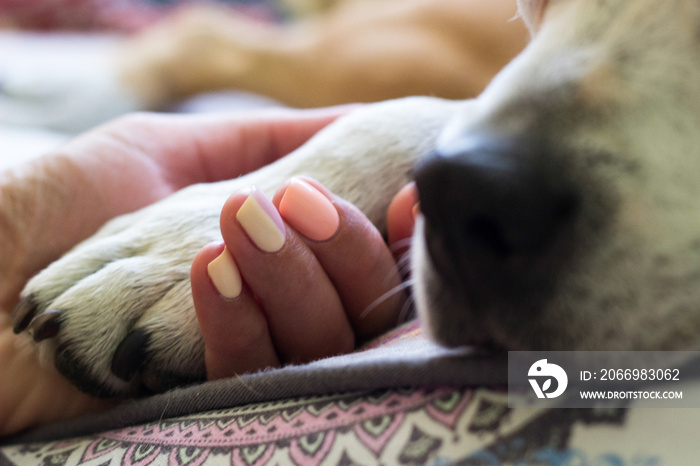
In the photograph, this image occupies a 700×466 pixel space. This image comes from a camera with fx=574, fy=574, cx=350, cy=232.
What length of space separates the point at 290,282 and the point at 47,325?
12.4 inches

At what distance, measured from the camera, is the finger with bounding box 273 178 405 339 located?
0.72 metres

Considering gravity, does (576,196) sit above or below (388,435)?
above

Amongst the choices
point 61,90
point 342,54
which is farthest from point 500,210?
point 61,90

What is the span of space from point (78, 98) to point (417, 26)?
1.45 m

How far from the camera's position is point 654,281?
472mm

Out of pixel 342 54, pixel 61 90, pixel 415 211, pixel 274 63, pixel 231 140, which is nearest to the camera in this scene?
pixel 415 211

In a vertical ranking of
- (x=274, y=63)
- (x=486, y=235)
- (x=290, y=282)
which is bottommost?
(x=290, y=282)

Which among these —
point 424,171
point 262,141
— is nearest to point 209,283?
point 424,171

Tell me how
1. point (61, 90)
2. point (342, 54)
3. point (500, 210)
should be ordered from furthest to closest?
point (61, 90), point (342, 54), point (500, 210)

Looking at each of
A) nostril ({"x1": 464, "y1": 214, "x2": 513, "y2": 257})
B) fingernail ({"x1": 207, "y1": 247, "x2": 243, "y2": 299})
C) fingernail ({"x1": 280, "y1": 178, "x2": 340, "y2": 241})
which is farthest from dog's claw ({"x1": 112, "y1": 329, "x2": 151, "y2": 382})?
nostril ({"x1": 464, "y1": 214, "x2": 513, "y2": 257})

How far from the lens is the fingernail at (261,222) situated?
0.66m

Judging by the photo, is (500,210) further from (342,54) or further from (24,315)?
(342,54)

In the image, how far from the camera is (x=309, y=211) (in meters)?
0.72

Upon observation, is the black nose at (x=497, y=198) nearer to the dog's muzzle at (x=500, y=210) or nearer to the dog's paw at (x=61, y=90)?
the dog's muzzle at (x=500, y=210)
